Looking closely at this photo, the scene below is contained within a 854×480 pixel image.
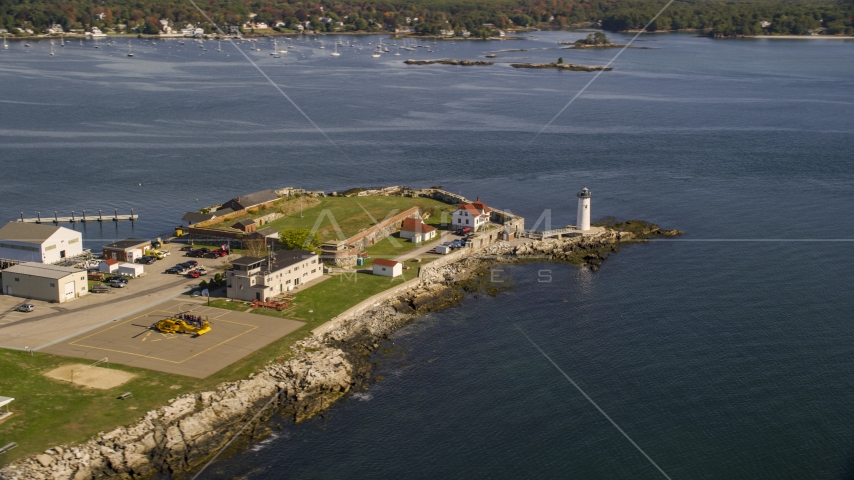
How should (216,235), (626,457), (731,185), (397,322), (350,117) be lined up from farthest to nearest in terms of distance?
(350,117) → (731,185) → (216,235) → (397,322) → (626,457)

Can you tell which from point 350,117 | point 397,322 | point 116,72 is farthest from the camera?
point 116,72

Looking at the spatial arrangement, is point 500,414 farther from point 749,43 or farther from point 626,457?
point 749,43

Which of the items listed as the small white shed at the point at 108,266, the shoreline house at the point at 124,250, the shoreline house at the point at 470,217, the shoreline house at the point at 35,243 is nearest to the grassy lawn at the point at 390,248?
the shoreline house at the point at 470,217

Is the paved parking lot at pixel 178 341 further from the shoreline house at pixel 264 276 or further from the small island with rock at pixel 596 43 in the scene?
the small island with rock at pixel 596 43

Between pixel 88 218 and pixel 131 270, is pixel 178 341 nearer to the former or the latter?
pixel 131 270

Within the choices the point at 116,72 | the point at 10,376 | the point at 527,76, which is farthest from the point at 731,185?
the point at 116,72

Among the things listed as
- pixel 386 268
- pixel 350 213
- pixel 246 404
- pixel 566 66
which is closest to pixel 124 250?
pixel 386 268

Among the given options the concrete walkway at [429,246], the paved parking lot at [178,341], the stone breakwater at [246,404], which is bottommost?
the stone breakwater at [246,404]

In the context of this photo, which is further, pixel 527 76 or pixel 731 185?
pixel 527 76
